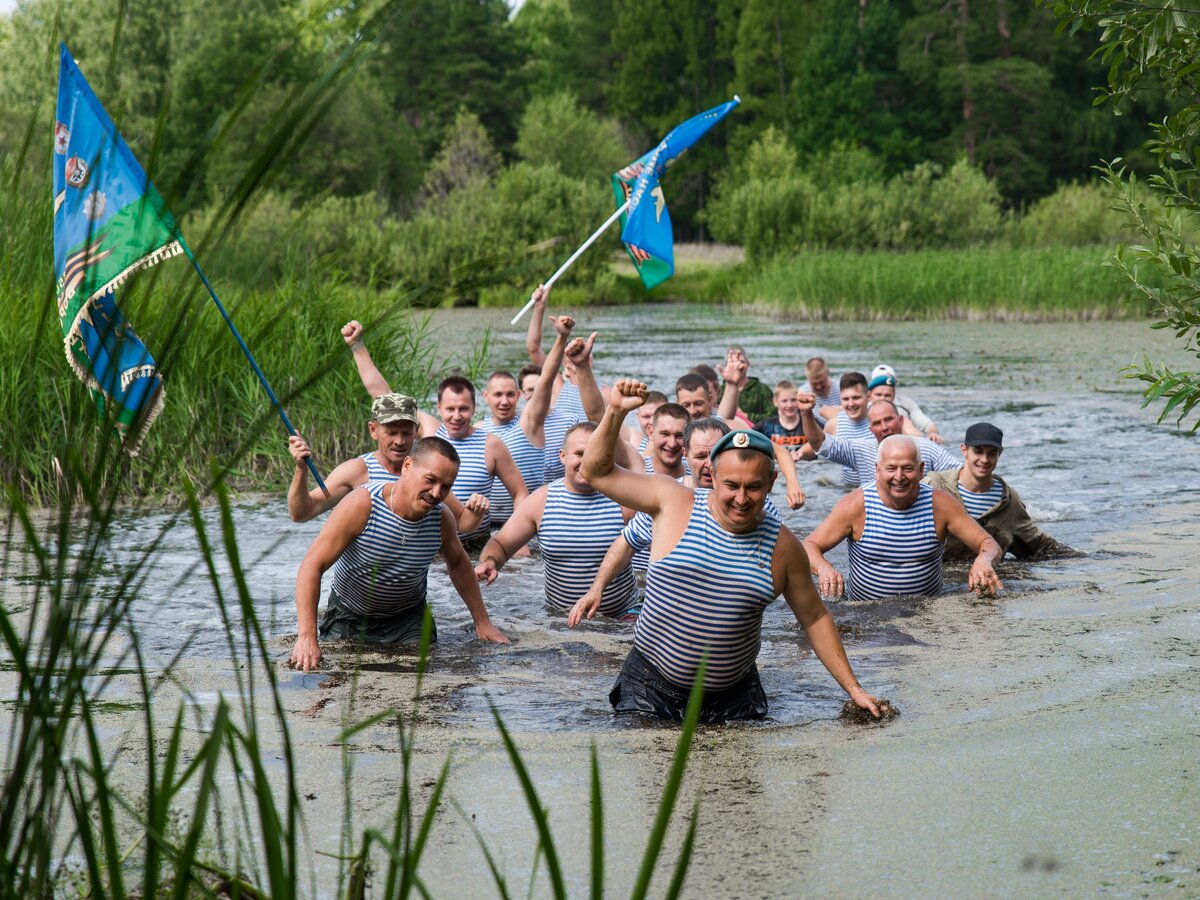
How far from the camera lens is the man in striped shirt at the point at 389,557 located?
691 cm

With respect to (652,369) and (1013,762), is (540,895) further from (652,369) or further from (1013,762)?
(652,369)

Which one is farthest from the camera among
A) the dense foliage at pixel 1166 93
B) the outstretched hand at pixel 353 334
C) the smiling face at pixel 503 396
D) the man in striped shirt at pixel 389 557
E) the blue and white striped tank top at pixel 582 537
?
the smiling face at pixel 503 396

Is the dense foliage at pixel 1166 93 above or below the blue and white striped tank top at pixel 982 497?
above

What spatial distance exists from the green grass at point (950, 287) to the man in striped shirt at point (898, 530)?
23.6 meters

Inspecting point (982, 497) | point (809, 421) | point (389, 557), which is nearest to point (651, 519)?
point (389, 557)

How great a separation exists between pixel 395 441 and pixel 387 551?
750 mm

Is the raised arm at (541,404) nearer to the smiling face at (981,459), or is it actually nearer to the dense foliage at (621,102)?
the smiling face at (981,459)

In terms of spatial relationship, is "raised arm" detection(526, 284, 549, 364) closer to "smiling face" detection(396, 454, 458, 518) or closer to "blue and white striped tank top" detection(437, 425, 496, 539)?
"blue and white striped tank top" detection(437, 425, 496, 539)

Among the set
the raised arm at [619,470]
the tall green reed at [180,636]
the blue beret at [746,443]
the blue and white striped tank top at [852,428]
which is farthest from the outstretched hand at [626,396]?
the blue and white striped tank top at [852,428]

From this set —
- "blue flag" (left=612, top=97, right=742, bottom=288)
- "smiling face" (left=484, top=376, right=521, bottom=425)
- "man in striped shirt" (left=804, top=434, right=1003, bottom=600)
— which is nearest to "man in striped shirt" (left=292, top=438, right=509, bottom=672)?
"man in striped shirt" (left=804, top=434, right=1003, bottom=600)

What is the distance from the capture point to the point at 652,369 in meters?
23.5

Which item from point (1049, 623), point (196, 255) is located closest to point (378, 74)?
point (1049, 623)

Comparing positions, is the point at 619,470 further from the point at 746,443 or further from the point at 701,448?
the point at 701,448

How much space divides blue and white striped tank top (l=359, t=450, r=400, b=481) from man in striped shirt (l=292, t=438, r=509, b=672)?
0.30 meters
